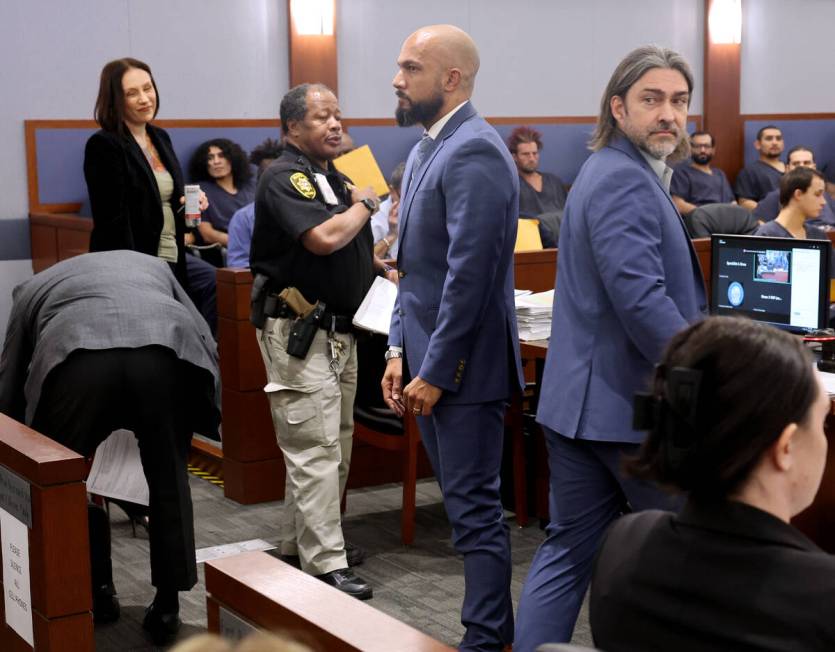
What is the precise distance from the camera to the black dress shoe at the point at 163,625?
3504 millimetres

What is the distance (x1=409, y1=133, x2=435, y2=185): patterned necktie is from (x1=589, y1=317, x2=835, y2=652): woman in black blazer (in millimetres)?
A: 1684

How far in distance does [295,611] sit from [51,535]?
109 centimetres

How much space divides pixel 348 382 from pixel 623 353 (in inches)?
62.0

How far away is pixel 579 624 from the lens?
3564 mm

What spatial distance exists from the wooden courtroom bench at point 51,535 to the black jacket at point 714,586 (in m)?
1.44

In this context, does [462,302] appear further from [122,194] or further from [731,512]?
[122,194]

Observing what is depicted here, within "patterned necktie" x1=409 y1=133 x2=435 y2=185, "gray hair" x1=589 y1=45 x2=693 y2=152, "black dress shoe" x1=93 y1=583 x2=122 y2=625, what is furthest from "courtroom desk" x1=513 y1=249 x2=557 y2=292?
"gray hair" x1=589 y1=45 x2=693 y2=152

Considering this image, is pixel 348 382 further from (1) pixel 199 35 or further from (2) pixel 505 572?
(1) pixel 199 35

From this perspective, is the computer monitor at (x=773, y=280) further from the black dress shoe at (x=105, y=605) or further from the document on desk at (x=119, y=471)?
the black dress shoe at (x=105, y=605)

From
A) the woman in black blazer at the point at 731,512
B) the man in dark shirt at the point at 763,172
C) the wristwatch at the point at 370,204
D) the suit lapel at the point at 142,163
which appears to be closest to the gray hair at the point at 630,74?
the wristwatch at the point at 370,204

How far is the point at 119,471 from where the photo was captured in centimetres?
366

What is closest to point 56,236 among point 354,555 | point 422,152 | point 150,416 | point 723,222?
point 723,222

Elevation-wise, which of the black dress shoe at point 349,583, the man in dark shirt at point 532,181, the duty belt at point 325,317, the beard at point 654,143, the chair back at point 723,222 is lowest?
the black dress shoe at point 349,583

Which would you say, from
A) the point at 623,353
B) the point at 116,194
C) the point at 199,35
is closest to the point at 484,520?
the point at 623,353
